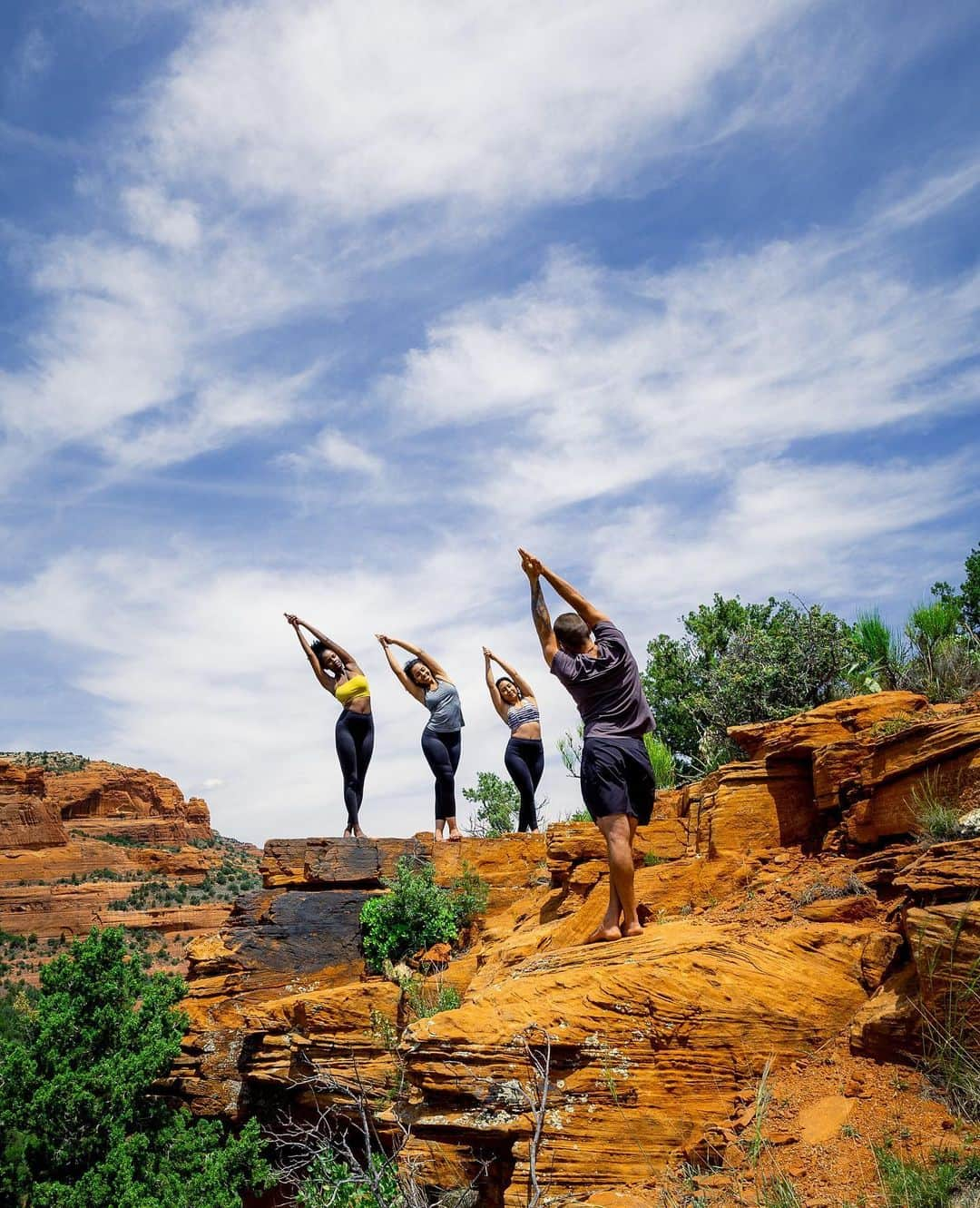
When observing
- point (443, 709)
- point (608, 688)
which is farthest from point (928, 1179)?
point (443, 709)

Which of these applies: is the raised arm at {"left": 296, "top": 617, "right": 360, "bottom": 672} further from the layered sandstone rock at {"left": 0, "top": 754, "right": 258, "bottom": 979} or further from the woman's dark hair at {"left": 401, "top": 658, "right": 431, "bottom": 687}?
the layered sandstone rock at {"left": 0, "top": 754, "right": 258, "bottom": 979}

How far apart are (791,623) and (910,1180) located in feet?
43.8

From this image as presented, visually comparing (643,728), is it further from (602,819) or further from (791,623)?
(791,623)

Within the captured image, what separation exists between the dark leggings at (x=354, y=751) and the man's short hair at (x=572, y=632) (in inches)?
214

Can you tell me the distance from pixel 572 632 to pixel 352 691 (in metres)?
5.49

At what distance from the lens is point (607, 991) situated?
495 cm

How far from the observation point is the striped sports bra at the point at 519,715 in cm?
1097

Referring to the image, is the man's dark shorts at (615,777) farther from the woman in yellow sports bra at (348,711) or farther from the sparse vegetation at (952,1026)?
the woman in yellow sports bra at (348,711)

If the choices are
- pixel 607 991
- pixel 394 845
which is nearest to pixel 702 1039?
pixel 607 991

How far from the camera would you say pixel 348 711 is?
11.0 metres

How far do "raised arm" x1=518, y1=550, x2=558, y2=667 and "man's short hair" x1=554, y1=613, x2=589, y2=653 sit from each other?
5 centimetres

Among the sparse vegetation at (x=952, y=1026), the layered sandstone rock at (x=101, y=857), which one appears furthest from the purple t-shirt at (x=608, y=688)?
the layered sandstone rock at (x=101, y=857)

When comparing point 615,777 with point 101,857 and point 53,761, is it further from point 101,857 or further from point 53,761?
point 53,761

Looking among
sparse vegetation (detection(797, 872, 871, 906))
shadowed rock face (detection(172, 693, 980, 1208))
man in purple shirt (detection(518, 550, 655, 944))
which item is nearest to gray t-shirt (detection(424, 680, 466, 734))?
shadowed rock face (detection(172, 693, 980, 1208))
